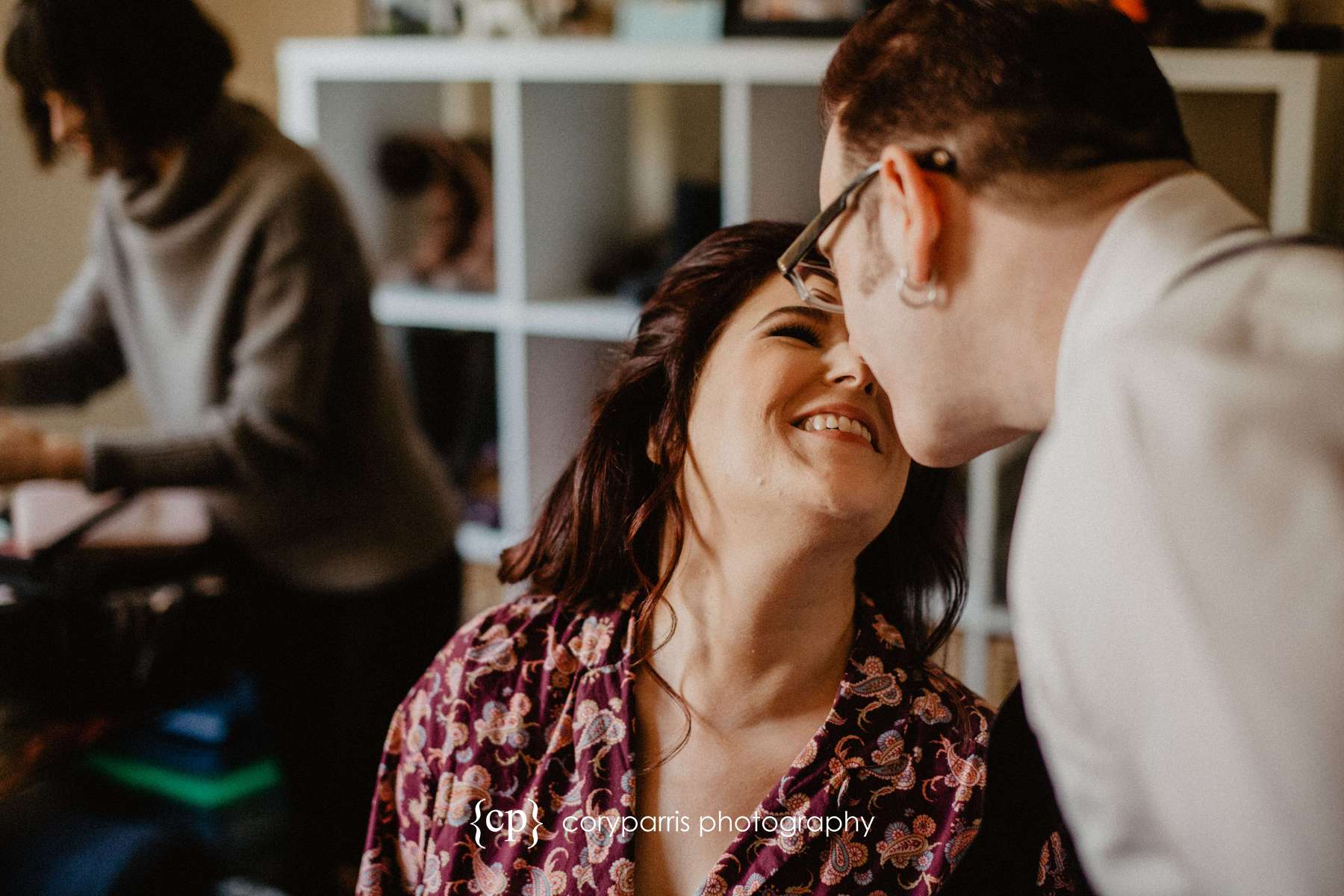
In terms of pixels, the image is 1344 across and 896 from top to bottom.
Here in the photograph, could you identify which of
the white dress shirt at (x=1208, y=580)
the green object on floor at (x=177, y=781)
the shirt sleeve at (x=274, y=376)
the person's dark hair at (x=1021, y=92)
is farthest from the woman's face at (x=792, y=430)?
the green object on floor at (x=177, y=781)

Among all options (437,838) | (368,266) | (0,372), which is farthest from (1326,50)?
(0,372)

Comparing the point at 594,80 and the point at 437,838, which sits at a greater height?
the point at 594,80

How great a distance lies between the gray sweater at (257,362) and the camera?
1812 millimetres

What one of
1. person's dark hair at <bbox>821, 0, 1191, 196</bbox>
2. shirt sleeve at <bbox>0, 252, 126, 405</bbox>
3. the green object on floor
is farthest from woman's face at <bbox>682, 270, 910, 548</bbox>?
shirt sleeve at <bbox>0, 252, 126, 405</bbox>

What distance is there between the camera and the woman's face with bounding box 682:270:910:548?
1.07 m

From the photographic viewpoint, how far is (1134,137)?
814 millimetres

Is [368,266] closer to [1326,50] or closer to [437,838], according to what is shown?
[437,838]

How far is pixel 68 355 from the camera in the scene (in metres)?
2.10

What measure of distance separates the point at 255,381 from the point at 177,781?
24.1 inches

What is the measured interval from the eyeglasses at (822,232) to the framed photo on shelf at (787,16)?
1143 mm

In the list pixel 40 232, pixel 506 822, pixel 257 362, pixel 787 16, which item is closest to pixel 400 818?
pixel 506 822

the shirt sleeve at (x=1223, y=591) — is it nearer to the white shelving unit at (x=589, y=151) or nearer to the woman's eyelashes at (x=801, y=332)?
the woman's eyelashes at (x=801, y=332)

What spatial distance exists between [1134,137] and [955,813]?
22.5 inches

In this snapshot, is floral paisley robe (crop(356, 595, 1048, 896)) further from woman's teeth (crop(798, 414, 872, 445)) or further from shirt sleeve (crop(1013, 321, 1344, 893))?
shirt sleeve (crop(1013, 321, 1344, 893))
